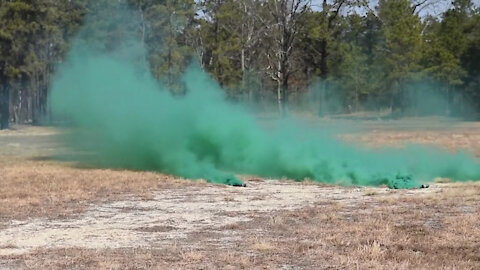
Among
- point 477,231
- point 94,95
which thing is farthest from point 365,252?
point 94,95

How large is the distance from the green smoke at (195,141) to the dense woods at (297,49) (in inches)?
1194

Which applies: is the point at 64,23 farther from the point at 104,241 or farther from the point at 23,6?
the point at 104,241

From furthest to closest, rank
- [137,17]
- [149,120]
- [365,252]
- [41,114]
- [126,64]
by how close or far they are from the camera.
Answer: [41,114]
[137,17]
[126,64]
[149,120]
[365,252]

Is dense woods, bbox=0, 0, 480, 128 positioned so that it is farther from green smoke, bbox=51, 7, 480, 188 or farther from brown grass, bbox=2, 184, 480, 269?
brown grass, bbox=2, 184, 480, 269

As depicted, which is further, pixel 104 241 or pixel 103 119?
pixel 103 119

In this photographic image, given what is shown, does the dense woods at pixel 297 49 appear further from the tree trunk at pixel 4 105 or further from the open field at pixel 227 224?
the open field at pixel 227 224

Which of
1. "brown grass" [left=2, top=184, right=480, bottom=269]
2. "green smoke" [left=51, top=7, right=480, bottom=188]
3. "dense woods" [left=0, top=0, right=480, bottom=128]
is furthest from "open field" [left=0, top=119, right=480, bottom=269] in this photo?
"dense woods" [left=0, top=0, right=480, bottom=128]

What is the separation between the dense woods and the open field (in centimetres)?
4007

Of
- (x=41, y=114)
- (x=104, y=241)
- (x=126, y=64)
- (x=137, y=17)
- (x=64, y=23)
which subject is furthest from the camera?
(x=41, y=114)

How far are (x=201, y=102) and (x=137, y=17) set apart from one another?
1256 inches

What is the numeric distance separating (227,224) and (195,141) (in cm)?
1244

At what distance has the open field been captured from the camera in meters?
11.3

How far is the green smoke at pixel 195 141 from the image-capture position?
2619 cm

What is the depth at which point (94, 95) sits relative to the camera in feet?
98.1
